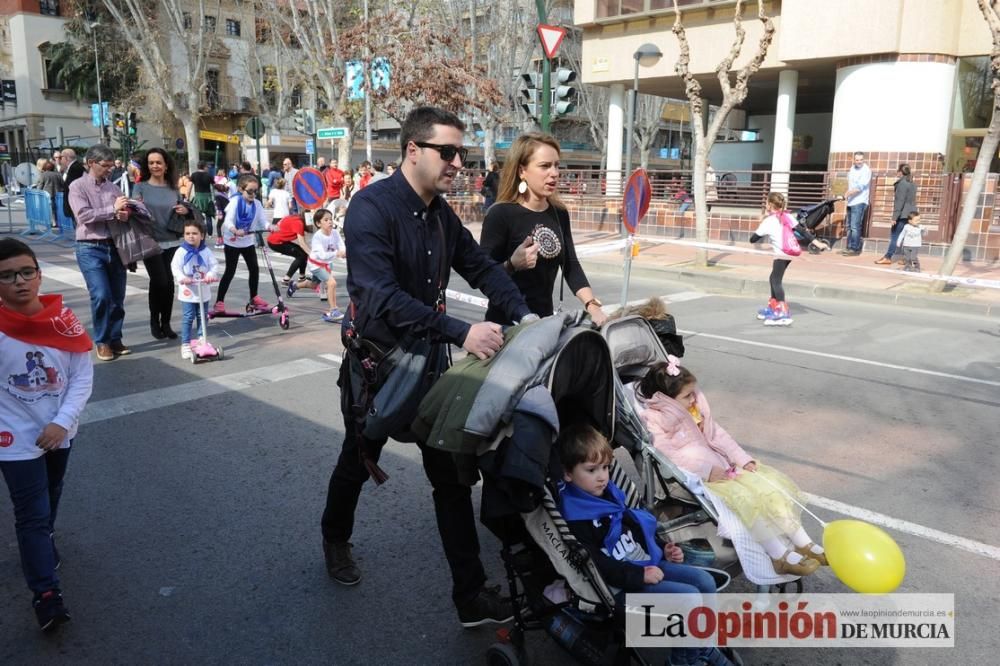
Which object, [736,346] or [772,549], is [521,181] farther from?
[736,346]

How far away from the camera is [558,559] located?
268 cm

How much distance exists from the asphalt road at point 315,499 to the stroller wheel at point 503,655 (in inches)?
7.6

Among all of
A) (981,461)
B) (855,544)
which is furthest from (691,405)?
(981,461)

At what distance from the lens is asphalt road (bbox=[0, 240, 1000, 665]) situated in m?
3.12

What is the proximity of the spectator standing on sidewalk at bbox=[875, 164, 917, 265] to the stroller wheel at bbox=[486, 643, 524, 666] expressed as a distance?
48.2ft

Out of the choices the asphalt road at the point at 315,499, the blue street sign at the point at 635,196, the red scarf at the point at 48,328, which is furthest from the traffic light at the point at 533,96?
the red scarf at the point at 48,328

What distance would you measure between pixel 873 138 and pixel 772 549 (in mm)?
17117

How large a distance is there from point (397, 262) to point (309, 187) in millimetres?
8619

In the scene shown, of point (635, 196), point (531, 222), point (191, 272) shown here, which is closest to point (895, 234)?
point (635, 196)

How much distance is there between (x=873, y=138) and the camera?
17.7m

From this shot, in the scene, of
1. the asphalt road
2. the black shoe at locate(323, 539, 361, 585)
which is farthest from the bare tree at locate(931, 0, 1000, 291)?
the black shoe at locate(323, 539, 361, 585)

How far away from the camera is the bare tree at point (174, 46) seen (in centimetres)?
3170

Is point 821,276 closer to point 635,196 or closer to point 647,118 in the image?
point 635,196

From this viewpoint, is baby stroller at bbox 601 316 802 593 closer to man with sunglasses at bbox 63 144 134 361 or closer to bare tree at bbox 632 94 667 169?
man with sunglasses at bbox 63 144 134 361
